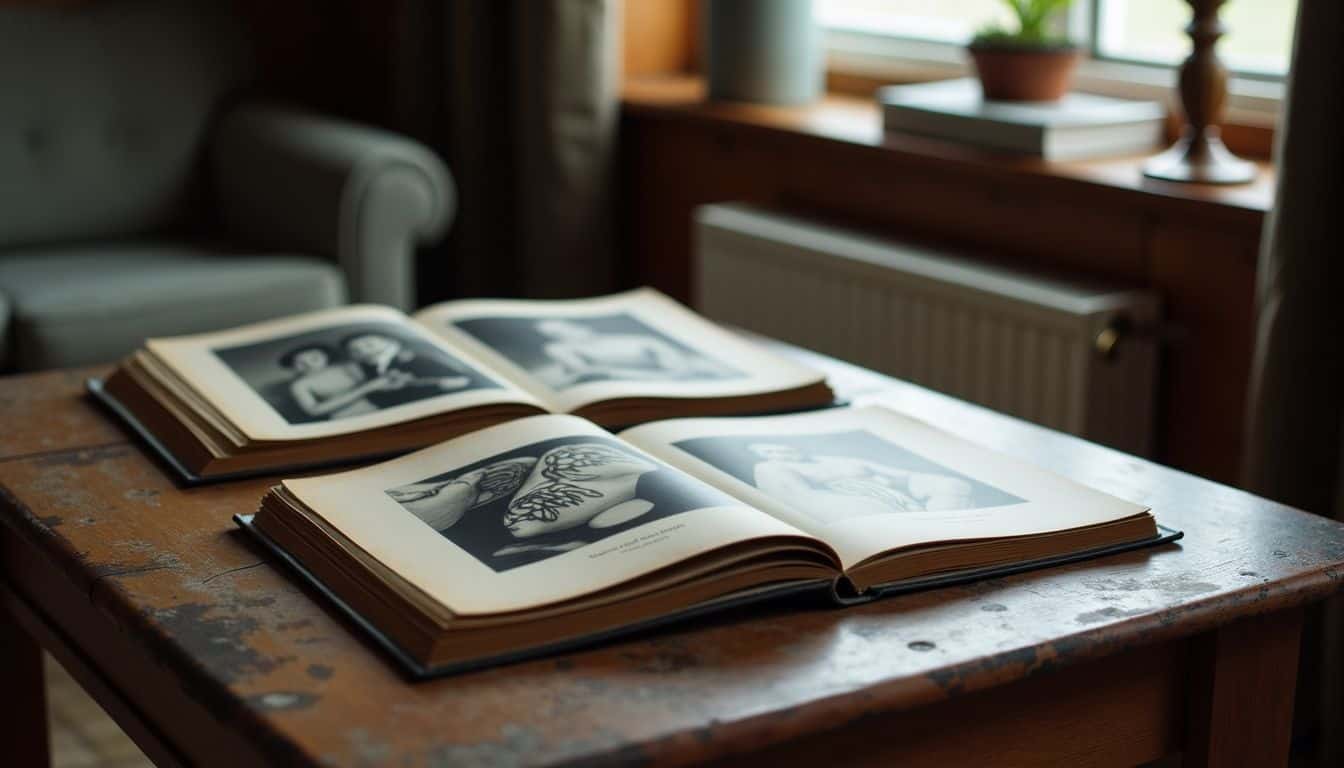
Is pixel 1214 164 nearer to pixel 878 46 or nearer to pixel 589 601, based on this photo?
pixel 878 46

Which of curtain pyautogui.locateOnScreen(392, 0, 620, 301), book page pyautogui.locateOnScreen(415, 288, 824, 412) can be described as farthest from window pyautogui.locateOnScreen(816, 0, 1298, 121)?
book page pyautogui.locateOnScreen(415, 288, 824, 412)

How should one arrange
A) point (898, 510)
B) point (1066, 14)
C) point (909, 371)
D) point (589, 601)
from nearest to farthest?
point (589, 601) → point (898, 510) → point (909, 371) → point (1066, 14)

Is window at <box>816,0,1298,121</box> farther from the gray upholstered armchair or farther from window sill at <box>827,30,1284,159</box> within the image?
the gray upholstered armchair

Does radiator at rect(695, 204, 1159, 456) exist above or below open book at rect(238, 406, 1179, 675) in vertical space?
below

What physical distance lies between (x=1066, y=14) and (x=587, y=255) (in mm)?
921

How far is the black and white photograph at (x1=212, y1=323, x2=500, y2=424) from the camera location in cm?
126

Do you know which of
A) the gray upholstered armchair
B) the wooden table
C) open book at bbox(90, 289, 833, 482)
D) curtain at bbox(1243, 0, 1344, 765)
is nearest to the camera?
the wooden table

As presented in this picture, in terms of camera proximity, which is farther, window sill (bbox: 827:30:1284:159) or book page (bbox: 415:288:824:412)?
window sill (bbox: 827:30:1284:159)

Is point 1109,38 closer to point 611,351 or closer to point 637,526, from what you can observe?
point 611,351

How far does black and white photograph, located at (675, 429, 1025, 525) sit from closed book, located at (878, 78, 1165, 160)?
3.64 feet

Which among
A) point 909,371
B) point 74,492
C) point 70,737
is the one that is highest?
point 74,492

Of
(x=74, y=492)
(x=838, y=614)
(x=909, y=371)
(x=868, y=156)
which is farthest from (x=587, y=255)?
(x=838, y=614)

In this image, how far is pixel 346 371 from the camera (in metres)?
1.32

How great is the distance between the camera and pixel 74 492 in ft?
3.79
